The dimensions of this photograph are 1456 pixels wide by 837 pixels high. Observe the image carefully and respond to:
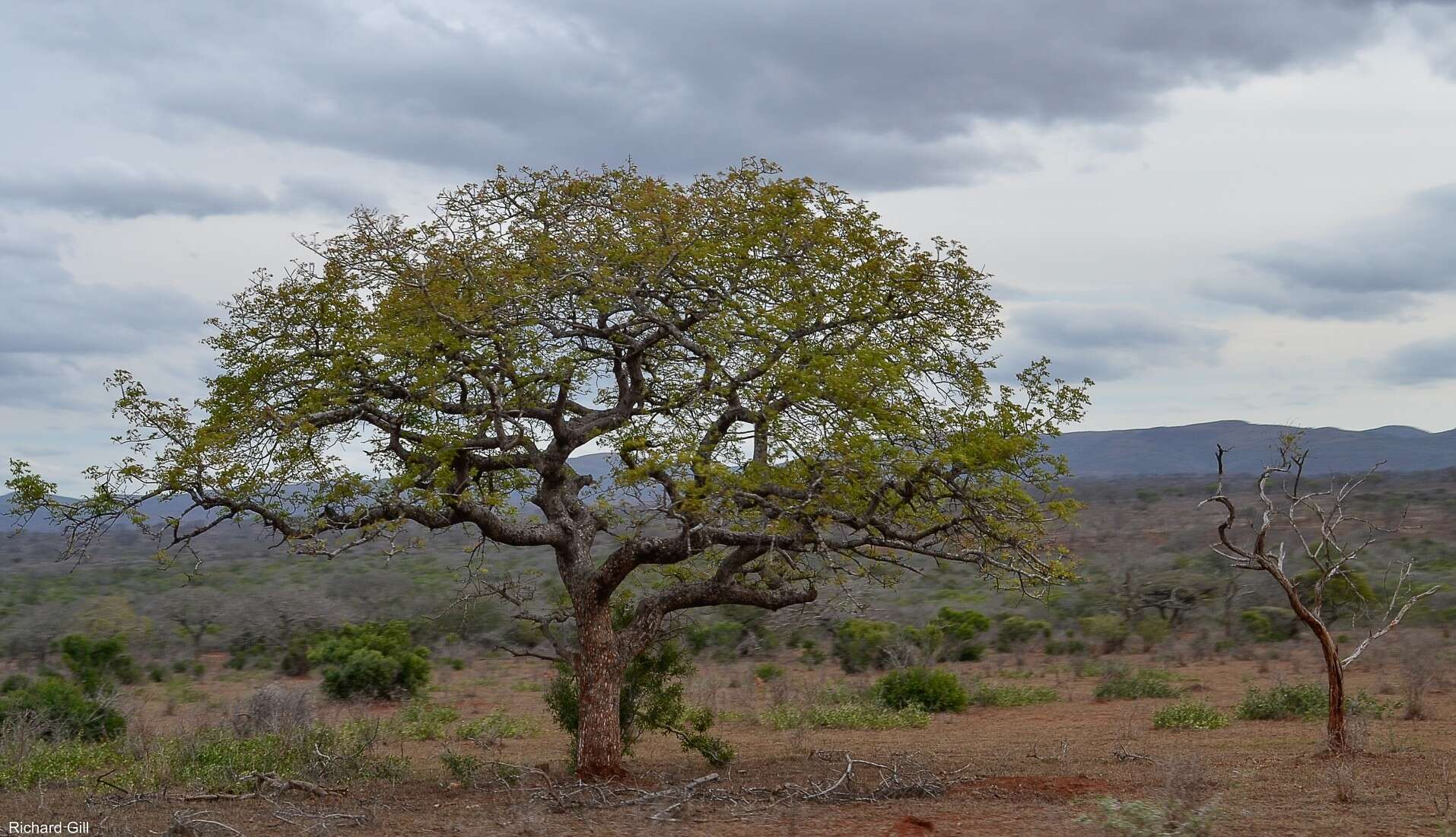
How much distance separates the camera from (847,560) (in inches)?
560

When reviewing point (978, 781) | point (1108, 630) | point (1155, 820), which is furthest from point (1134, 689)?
point (1155, 820)

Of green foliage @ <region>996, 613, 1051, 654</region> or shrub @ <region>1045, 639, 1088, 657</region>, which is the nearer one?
shrub @ <region>1045, 639, 1088, 657</region>

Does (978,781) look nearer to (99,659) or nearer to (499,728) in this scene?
(499,728)

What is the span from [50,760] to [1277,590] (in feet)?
110

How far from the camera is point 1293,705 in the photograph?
1952 cm

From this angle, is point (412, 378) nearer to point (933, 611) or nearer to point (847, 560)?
point (847, 560)

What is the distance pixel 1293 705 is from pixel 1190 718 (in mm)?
2148

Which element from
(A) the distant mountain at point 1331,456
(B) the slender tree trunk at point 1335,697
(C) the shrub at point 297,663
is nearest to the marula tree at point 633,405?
(B) the slender tree trunk at point 1335,697

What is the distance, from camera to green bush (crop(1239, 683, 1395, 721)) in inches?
754

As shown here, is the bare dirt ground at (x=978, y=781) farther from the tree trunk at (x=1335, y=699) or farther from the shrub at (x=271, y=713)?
the shrub at (x=271, y=713)

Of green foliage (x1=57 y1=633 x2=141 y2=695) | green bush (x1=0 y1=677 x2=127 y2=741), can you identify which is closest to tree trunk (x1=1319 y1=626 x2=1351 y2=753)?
green bush (x1=0 y1=677 x2=127 y2=741)

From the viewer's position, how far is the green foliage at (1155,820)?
901 cm

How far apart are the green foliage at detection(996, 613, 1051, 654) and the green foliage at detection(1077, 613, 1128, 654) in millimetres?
1033

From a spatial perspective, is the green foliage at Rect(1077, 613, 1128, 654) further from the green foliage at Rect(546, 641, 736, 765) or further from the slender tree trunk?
the green foliage at Rect(546, 641, 736, 765)
